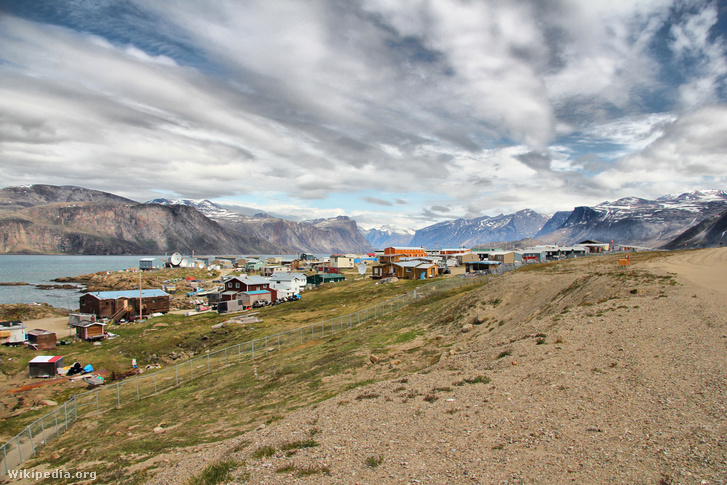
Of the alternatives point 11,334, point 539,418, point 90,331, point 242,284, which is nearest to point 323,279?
Result: point 242,284

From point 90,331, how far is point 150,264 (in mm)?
141685

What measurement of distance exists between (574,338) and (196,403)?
22.2 m

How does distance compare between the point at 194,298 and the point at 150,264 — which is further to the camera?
the point at 150,264

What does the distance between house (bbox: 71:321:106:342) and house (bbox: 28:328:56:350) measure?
14.0 ft

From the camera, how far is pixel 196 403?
75.3ft

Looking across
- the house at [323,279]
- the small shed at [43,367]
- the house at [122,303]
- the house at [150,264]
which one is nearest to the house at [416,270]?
the house at [323,279]

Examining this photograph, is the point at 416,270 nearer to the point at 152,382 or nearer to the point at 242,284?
the point at 242,284

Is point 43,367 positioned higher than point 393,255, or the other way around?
point 393,255

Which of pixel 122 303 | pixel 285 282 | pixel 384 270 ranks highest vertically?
pixel 384 270

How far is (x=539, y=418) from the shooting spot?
10.6 meters

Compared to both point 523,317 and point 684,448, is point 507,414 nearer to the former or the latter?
point 684,448

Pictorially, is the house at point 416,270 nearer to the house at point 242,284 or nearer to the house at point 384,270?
the house at point 384,270

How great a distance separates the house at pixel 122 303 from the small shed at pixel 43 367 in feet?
99.6

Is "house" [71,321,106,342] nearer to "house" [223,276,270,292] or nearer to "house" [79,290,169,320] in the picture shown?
"house" [79,290,169,320]
